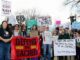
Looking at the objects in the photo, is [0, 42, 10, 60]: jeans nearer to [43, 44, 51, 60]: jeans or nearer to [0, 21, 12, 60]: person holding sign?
[0, 21, 12, 60]: person holding sign

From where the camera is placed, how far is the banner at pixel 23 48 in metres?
14.8

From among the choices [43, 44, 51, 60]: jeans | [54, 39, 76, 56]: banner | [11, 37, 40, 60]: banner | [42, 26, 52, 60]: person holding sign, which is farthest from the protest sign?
[11, 37, 40, 60]: banner

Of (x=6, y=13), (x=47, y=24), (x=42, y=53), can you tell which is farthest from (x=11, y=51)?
(x=47, y=24)

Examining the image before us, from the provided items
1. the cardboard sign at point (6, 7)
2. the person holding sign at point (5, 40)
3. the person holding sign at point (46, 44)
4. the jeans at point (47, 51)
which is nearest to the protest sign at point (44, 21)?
the person holding sign at point (46, 44)

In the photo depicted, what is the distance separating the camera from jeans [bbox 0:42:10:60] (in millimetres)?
15266

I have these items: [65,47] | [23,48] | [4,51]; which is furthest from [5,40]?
[65,47]

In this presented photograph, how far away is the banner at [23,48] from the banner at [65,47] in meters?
2.69

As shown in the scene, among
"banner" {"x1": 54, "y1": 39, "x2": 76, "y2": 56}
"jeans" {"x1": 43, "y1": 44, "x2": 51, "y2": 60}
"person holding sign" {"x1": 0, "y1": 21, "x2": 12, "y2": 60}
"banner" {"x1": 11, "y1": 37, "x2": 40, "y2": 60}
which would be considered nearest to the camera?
"banner" {"x1": 11, "y1": 37, "x2": 40, "y2": 60}

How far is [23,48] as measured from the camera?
49.3 feet

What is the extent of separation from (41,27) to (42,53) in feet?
4.16

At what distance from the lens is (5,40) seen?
49.9 feet

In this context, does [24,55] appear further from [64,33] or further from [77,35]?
[77,35]

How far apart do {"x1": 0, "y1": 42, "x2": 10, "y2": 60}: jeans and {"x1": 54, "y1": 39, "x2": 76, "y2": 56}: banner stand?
11.2 ft

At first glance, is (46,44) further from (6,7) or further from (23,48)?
(23,48)
